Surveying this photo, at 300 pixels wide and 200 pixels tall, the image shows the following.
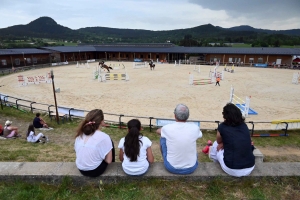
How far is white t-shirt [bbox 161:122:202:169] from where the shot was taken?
300 centimetres

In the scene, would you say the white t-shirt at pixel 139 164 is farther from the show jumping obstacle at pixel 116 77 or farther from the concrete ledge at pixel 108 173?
the show jumping obstacle at pixel 116 77

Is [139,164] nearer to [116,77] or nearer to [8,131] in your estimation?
[8,131]

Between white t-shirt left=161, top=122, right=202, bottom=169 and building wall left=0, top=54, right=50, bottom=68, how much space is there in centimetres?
3957

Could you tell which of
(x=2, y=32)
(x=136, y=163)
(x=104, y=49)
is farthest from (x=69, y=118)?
(x=2, y=32)

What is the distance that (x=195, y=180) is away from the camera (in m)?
3.11

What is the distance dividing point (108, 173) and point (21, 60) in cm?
4149

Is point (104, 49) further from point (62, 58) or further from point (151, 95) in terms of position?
point (151, 95)

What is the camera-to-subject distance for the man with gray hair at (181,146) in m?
3.00

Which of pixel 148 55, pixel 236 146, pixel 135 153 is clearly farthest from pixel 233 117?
pixel 148 55

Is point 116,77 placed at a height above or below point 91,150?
below

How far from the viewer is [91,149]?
2.90 metres

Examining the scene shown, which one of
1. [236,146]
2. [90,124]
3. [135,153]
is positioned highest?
[90,124]

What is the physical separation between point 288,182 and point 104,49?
53.8 m

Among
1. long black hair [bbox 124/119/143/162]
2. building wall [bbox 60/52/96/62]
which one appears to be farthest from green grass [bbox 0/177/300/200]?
building wall [bbox 60/52/96/62]
